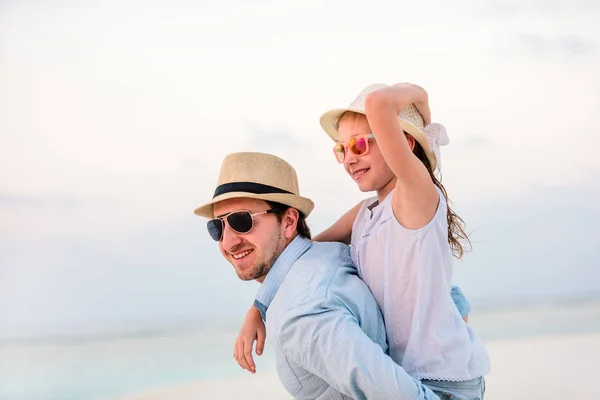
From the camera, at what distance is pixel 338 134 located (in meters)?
3.15

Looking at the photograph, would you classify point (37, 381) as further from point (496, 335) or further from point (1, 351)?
point (496, 335)

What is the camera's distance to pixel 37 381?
9.91 meters

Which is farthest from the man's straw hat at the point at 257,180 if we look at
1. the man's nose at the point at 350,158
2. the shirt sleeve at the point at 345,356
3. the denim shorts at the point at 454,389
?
the denim shorts at the point at 454,389

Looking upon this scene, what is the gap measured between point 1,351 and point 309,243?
10.8 m

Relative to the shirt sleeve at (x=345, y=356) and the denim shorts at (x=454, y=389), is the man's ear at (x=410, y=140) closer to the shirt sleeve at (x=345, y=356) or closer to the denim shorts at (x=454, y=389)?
the shirt sleeve at (x=345, y=356)

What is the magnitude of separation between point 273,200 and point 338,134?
15.3 inches

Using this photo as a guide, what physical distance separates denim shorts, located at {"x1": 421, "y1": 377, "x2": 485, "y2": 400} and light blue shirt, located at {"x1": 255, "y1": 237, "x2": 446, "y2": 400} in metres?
0.12

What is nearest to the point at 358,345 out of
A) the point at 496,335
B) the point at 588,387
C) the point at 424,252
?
the point at 424,252

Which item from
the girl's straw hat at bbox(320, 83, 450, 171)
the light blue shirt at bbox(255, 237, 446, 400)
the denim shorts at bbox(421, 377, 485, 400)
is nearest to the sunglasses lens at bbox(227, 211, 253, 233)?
the light blue shirt at bbox(255, 237, 446, 400)

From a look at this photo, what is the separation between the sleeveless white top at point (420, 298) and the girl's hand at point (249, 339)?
0.60 meters

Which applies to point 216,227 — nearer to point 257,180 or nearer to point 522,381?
point 257,180

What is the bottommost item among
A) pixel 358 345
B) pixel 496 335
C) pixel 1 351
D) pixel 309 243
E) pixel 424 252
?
pixel 358 345

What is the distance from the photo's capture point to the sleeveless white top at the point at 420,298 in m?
2.50

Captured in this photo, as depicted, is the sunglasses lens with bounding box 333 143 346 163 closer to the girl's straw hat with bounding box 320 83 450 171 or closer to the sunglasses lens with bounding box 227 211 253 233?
the girl's straw hat with bounding box 320 83 450 171
